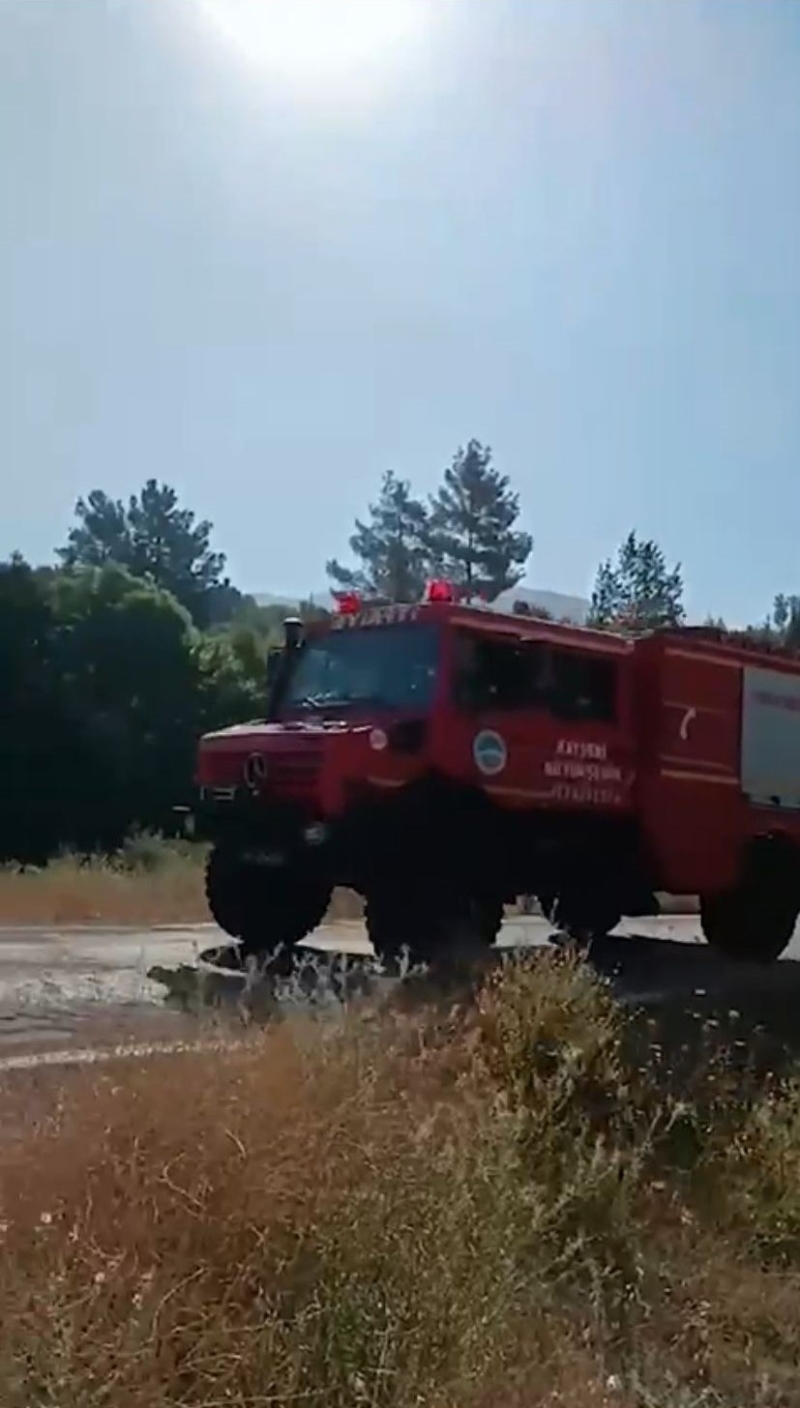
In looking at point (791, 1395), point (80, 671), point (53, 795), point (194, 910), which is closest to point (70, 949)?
point (194, 910)

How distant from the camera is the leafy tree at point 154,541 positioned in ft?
342

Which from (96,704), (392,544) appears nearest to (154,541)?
(392,544)

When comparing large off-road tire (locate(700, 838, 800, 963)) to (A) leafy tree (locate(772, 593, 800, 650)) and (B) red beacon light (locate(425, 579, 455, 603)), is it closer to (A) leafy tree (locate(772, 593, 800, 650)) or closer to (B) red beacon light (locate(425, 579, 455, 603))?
(B) red beacon light (locate(425, 579, 455, 603))

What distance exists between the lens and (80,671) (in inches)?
1670

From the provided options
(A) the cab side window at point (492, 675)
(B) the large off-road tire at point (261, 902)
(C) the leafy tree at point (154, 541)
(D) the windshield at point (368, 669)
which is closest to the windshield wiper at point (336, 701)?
(D) the windshield at point (368, 669)

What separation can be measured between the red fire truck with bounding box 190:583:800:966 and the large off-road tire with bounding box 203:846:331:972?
0.06 feet

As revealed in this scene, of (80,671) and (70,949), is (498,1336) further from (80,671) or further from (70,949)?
(80,671)

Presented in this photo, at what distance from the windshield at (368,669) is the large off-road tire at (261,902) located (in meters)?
1.27

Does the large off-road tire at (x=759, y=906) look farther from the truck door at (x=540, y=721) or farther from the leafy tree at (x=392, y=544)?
the leafy tree at (x=392, y=544)

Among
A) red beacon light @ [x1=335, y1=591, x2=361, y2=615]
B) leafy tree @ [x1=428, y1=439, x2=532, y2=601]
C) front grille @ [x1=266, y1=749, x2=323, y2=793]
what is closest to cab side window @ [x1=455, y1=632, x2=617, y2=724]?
red beacon light @ [x1=335, y1=591, x2=361, y2=615]

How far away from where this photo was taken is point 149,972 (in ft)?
34.8

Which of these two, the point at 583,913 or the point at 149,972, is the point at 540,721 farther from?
the point at 149,972

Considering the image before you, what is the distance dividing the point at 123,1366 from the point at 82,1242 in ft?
1.79

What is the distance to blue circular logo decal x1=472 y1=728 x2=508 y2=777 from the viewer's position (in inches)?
494
